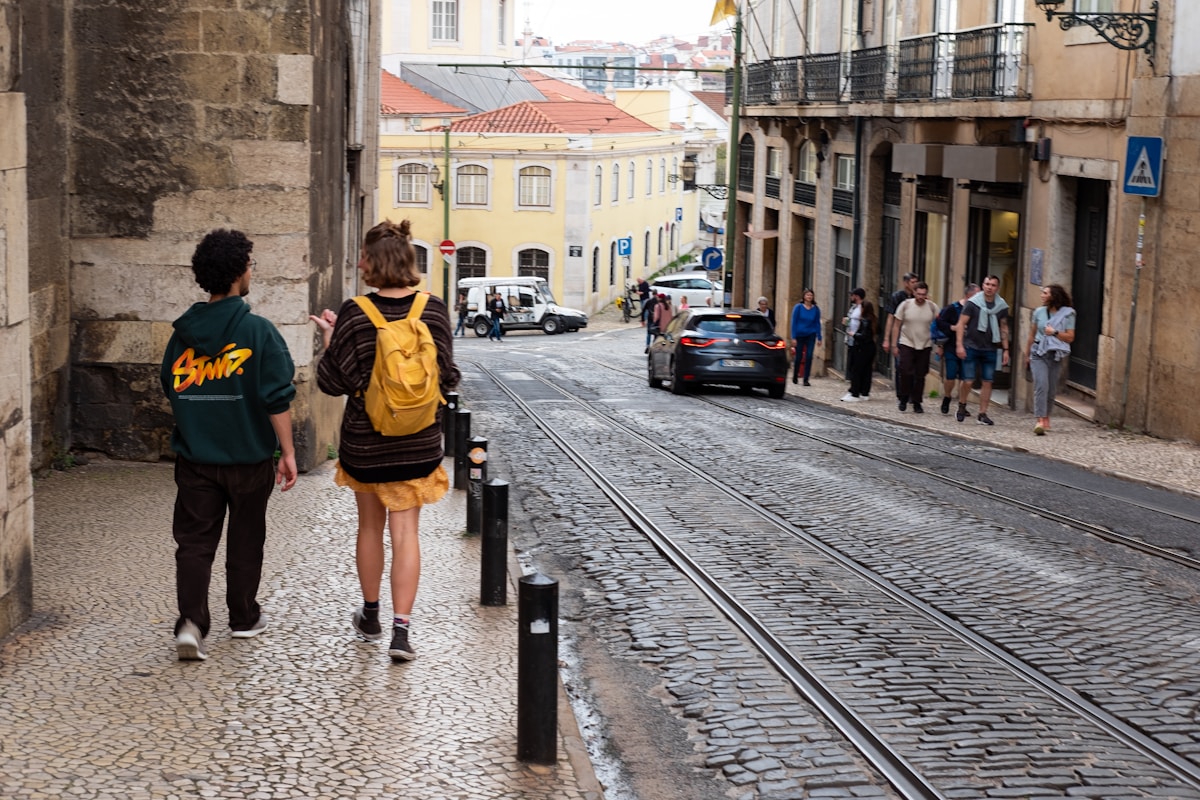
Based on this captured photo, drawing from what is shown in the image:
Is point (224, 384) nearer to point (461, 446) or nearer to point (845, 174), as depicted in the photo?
point (461, 446)

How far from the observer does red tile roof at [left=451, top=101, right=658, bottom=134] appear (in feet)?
214

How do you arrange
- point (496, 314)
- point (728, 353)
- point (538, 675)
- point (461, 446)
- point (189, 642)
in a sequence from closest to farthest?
point (538, 675)
point (189, 642)
point (461, 446)
point (728, 353)
point (496, 314)

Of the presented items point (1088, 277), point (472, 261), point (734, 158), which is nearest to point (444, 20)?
point (472, 261)

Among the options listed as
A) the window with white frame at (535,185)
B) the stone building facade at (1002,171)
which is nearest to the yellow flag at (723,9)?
the stone building facade at (1002,171)

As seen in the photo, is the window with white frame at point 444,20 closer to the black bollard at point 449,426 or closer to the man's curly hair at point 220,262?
the black bollard at point 449,426

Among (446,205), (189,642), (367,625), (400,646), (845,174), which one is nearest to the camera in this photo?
(189,642)

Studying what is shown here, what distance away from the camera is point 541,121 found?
65.6m

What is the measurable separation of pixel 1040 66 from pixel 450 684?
1641 centimetres

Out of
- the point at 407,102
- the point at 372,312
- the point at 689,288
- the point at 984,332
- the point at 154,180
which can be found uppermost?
the point at 407,102

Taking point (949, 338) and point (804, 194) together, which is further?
point (804, 194)

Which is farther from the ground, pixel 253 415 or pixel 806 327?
pixel 253 415

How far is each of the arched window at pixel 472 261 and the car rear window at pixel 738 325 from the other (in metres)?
42.4

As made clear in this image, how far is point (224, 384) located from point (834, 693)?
2793mm

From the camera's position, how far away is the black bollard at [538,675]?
5691 mm
